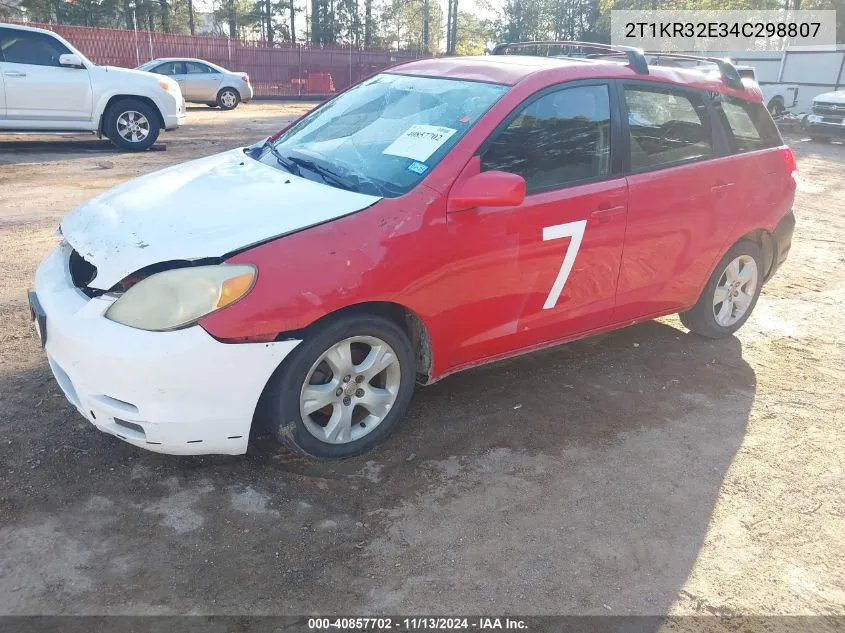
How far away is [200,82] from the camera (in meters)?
19.6

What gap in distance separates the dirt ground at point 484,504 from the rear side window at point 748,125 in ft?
4.69

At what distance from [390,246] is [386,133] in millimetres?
868

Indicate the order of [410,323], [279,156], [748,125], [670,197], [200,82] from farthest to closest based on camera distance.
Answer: [200,82] < [748,125] < [670,197] < [279,156] < [410,323]

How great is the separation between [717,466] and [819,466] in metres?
0.52

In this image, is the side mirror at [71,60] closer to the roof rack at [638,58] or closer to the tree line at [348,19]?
the roof rack at [638,58]

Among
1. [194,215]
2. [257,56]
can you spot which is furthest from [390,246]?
[257,56]

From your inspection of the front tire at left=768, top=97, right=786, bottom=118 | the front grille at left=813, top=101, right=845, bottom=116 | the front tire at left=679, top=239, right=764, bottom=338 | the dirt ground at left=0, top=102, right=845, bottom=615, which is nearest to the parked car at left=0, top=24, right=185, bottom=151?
the dirt ground at left=0, top=102, right=845, bottom=615

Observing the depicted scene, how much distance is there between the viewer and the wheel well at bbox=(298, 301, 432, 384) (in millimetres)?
3142

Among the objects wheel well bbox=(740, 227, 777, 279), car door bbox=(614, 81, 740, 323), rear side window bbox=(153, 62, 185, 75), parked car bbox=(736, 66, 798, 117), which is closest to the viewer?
car door bbox=(614, 81, 740, 323)

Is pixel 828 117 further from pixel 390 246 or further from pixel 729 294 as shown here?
pixel 390 246

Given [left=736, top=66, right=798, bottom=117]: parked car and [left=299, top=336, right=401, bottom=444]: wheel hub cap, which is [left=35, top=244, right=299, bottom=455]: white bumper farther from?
[left=736, top=66, right=798, bottom=117]: parked car

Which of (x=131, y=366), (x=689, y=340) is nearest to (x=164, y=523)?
(x=131, y=366)

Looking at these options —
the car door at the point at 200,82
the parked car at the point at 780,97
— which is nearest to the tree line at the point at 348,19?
the parked car at the point at 780,97

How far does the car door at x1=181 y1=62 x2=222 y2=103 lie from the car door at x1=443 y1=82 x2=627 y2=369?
705 inches
